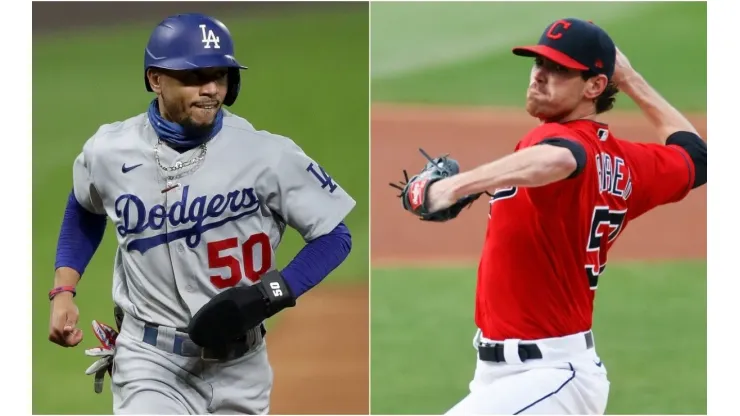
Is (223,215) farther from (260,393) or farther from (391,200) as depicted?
(391,200)

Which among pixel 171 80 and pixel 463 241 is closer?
pixel 171 80

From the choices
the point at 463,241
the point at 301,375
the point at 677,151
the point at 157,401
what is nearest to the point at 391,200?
the point at 463,241

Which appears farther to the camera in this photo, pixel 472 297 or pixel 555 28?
pixel 472 297

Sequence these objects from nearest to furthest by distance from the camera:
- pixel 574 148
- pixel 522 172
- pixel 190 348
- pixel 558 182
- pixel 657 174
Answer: pixel 522 172
pixel 574 148
pixel 558 182
pixel 190 348
pixel 657 174

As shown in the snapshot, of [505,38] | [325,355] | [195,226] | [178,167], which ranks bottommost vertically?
[325,355]

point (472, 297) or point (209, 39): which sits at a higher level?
point (209, 39)

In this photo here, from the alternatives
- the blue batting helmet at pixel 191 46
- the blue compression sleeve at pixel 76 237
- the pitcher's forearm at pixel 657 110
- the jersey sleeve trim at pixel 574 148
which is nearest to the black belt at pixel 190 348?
the blue compression sleeve at pixel 76 237

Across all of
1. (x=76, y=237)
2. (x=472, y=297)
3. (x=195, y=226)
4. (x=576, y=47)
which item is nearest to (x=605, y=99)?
(x=576, y=47)

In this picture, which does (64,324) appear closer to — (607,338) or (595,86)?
(595,86)
